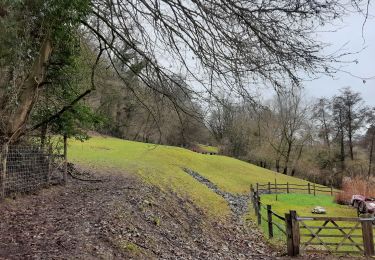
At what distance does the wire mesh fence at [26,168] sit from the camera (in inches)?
391

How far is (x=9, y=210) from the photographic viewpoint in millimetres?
8938

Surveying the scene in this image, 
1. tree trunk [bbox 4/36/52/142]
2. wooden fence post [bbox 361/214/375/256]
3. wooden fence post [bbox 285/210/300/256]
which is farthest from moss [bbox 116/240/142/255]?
wooden fence post [bbox 361/214/375/256]

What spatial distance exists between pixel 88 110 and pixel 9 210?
6429 mm

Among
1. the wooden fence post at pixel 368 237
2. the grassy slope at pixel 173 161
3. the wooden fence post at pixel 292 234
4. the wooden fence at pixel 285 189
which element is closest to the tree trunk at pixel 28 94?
the wooden fence post at pixel 292 234

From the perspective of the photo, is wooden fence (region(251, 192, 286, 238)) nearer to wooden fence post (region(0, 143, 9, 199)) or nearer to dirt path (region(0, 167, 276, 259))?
dirt path (region(0, 167, 276, 259))

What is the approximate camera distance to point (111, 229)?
8789mm

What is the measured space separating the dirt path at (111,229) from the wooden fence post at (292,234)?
0.69 meters

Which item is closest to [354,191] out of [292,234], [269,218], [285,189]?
[285,189]

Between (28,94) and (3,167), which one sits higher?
(28,94)

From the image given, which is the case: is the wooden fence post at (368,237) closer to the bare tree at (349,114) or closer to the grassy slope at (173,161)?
the grassy slope at (173,161)

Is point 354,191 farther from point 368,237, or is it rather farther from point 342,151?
point 342,151

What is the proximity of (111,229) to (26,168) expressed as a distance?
12.8 feet

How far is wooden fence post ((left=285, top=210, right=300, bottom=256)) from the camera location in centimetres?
1168

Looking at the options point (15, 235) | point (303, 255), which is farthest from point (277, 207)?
point (15, 235)
